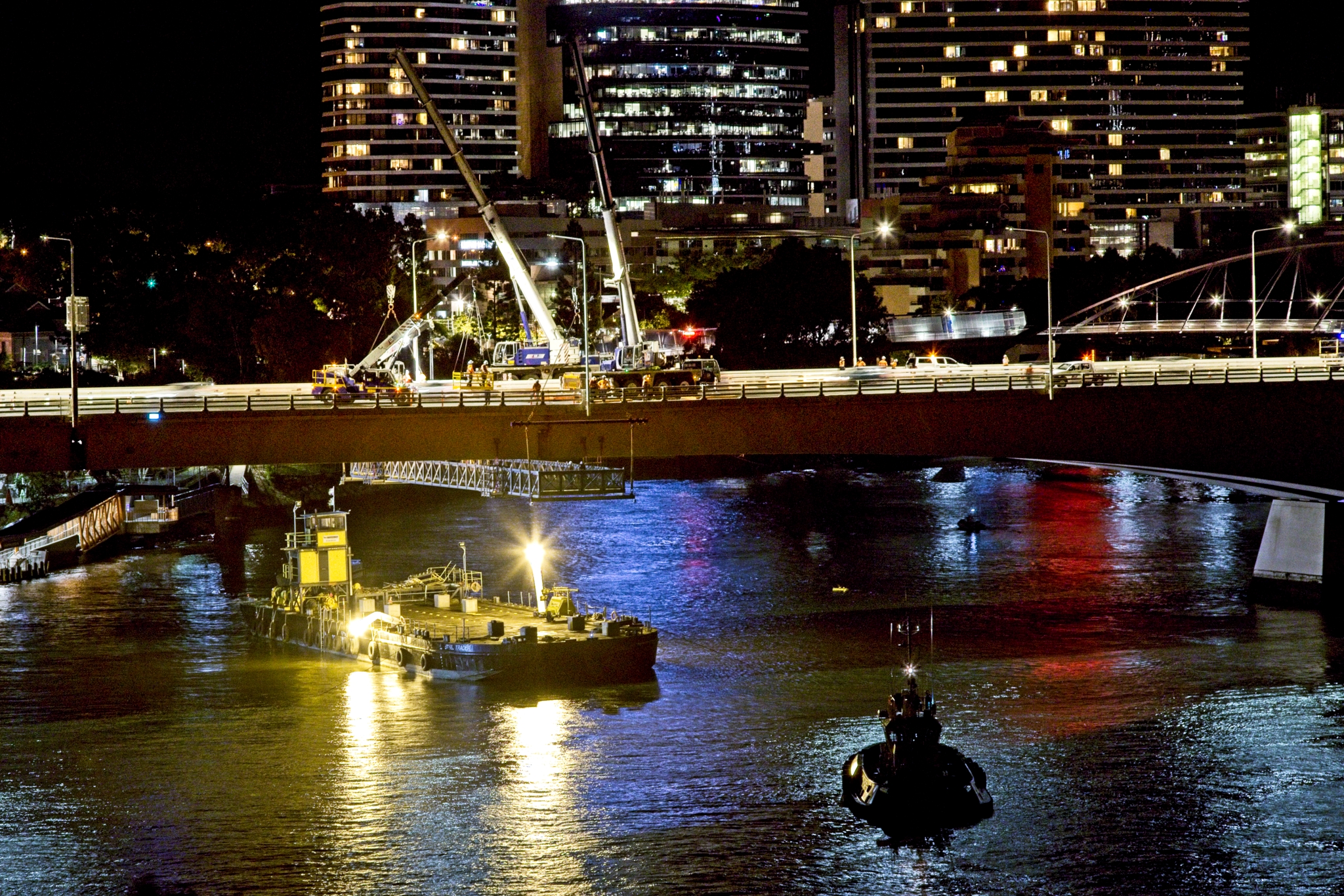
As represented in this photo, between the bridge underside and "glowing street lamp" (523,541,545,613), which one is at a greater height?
the bridge underside

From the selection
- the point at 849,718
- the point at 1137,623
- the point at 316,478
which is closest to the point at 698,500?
the point at 316,478

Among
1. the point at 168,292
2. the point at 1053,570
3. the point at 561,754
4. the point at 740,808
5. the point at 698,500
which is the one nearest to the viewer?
the point at 740,808

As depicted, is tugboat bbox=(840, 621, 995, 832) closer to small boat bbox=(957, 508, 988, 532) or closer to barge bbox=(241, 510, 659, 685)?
barge bbox=(241, 510, 659, 685)

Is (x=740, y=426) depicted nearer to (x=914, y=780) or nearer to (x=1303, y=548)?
(x=914, y=780)

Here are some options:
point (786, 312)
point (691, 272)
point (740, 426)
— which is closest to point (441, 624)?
point (740, 426)

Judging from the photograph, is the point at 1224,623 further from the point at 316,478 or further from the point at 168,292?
the point at 168,292

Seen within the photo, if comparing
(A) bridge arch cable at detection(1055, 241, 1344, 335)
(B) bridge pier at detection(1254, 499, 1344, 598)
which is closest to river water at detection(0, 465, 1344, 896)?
(B) bridge pier at detection(1254, 499, 1344, 598)
